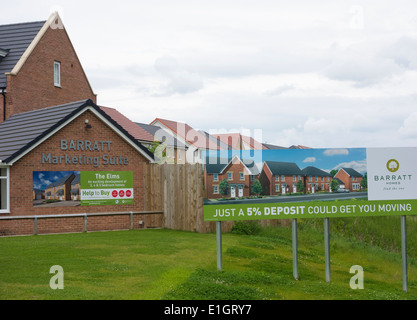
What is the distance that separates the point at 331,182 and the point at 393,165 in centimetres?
145

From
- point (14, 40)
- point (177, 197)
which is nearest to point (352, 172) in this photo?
point (177, 197)

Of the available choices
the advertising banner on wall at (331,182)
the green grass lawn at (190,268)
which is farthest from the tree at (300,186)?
the green grass lawn at (190,268)

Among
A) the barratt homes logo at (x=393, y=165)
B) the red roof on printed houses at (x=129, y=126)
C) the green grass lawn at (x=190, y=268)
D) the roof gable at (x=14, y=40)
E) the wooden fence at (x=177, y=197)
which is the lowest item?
the green grass lawn at (x=190, y=268)

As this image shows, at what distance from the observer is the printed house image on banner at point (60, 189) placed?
19853mm

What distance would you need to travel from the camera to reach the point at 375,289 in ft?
35.1

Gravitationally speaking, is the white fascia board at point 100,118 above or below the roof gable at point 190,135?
below

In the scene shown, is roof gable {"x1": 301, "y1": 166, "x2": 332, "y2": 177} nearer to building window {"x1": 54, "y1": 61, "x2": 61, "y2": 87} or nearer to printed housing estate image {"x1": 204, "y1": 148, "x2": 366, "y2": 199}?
printed housing estate image {"x1": 204, "y1": 148, "x2": 366, "y2": 199}

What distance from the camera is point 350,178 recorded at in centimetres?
1141

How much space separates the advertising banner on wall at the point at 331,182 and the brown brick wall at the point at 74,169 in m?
10.3

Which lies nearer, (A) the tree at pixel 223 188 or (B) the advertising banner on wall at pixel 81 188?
(A) the tree at pixel 223 188

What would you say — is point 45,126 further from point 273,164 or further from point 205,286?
point 205,286

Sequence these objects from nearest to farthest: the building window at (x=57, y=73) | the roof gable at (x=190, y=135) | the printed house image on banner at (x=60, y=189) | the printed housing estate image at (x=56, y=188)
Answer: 1. the printed housing estate image at (x=56, y=188)
2. the printed house image on banner at (x=60, y=189)
3. the building window at (x=57, y=73)
4. the roof gable at (x=190, y=135)

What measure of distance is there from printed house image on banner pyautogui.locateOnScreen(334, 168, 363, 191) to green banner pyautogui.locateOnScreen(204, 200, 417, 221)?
1.13 feet

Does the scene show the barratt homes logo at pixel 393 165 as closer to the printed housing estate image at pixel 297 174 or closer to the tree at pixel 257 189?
the printed housing estate image at pixel 297 174
